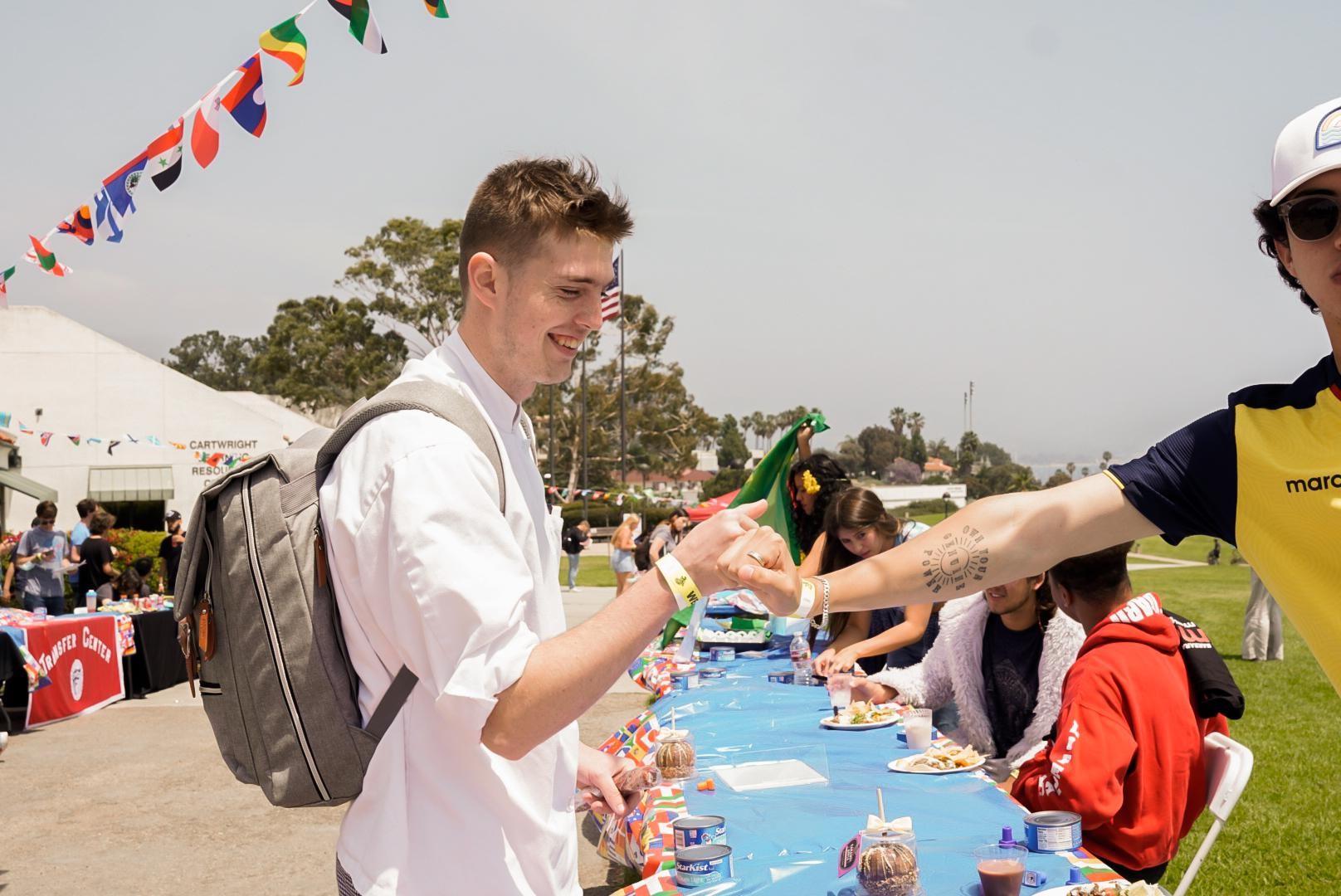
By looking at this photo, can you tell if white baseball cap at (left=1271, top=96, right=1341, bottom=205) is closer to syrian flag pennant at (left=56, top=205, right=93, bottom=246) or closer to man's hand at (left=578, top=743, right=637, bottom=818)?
man's hand at (left=578, top=743, right=637, bottom=818)

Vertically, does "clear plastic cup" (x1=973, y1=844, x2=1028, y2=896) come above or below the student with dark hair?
below

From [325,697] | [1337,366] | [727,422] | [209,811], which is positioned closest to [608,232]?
[325,697]

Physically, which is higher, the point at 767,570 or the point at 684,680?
the point at 767,570

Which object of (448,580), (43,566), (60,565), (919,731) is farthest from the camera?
(60,565)

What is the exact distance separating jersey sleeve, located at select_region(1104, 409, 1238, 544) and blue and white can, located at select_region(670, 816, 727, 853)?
1477mm

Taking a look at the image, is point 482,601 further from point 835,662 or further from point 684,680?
point 684,680

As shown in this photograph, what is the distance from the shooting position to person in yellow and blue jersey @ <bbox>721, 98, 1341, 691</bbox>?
5.88ft

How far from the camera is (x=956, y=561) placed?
7.88ft

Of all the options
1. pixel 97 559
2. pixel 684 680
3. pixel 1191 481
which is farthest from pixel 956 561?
pixel 97 559

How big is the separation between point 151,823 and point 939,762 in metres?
5.18

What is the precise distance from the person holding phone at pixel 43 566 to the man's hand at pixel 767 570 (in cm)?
1166

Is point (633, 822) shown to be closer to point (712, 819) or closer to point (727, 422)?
point (712, 819)

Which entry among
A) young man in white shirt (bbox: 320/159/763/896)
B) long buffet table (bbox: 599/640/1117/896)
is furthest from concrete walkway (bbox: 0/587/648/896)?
young man in white shirt (bbox: 320/159/763/896)

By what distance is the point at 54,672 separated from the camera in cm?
958
